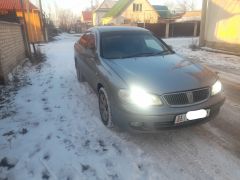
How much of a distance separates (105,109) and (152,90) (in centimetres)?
117

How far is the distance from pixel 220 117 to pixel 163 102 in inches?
Answer: 72.7

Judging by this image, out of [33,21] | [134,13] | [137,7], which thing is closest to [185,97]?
[33,21]

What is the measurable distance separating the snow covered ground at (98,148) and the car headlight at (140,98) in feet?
1.75

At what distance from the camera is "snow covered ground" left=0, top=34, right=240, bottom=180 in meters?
2.85

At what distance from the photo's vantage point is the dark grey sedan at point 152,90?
3.04 m

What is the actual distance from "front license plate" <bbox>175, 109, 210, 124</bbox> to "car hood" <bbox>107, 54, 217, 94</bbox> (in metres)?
0.35

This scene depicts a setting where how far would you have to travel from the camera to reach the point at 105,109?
3.94 meters

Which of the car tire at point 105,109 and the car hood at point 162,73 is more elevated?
the car hood at point 162,73

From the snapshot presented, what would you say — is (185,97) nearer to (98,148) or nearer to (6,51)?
(98,148)

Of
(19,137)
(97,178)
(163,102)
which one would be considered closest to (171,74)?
(163,102)

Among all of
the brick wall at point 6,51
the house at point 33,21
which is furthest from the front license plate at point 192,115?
the house at point 33,21

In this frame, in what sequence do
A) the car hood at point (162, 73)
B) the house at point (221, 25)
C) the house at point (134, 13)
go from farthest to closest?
1. the house at point (134, 13)
2. the house at point (221, 25)
3. the car hood at point (162, 73)

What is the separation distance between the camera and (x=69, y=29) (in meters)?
50.9

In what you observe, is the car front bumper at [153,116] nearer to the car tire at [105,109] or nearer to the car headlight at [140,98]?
the car headlight at [140,98]
